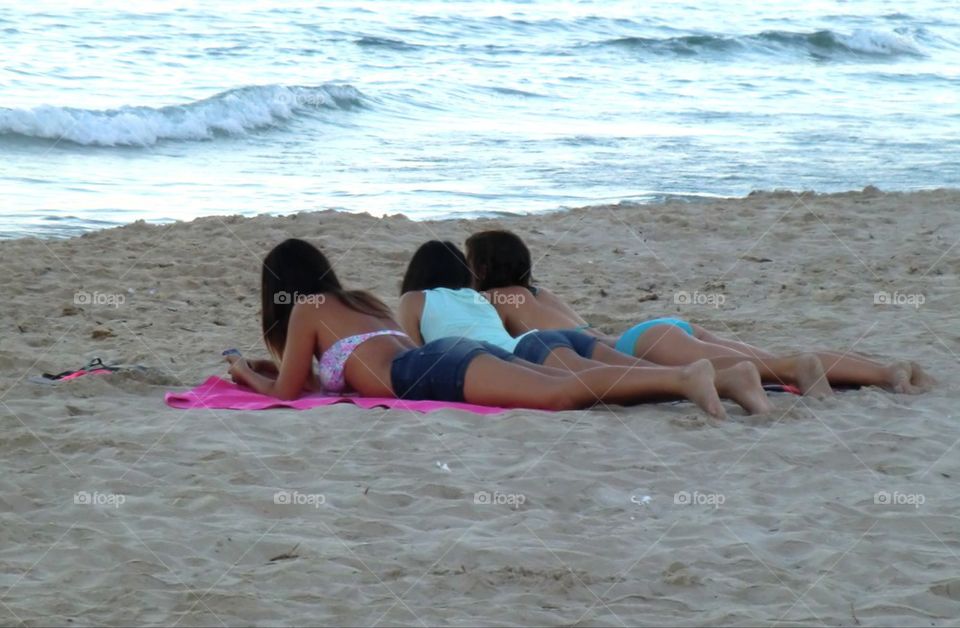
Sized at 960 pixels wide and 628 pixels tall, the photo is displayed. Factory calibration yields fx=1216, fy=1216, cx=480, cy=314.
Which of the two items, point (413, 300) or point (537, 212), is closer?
point (413, 300)

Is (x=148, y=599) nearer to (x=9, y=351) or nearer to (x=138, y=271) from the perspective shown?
(x=9, y=351)

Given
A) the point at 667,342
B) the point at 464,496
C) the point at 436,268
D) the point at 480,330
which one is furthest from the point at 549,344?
the point at 464,496

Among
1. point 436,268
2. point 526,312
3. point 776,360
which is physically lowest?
point 776,360

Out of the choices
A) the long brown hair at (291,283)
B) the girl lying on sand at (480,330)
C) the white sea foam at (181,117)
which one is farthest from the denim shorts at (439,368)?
the white sea foam at (181,117)

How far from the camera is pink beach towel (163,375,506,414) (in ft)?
15.8

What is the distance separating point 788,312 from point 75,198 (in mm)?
Result: 6308

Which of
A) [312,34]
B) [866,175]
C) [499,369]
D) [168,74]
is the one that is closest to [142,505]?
[499,369]

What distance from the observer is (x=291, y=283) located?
5000 millimetres

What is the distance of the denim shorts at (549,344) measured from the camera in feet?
16.6

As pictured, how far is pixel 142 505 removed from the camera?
3744mm

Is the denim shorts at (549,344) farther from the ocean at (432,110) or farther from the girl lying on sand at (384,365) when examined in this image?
the ocean at (432,110)

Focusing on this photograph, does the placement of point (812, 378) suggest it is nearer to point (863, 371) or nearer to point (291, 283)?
point (863, 371)

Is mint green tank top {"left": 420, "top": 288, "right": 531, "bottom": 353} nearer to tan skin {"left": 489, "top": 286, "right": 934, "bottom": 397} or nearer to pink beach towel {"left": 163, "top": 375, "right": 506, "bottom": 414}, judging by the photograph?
tan skin {"left": 489, "top": 286, "right": 934, "bottom": 397}

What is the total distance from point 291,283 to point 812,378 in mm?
2214
